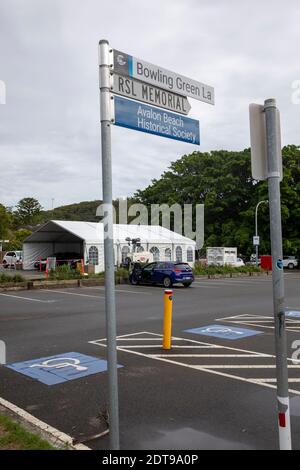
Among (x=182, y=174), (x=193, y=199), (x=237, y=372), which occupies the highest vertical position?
(x=182, y=174)

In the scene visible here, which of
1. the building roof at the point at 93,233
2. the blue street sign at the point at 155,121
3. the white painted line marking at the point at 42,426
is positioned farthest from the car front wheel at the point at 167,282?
the blue street sign at the point at 155,121

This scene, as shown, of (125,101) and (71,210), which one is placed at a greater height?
(71,210)

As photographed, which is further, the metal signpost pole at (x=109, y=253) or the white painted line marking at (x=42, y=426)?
the white painted line marking at (x=42, y=426)

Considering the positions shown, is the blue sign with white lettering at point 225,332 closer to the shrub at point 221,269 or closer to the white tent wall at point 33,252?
the shrub at point 221,269

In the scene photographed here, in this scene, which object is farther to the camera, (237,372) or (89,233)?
(89,233)

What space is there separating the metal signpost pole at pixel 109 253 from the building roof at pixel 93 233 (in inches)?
1143

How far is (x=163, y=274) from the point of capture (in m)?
24.3

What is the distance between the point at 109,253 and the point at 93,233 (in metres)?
31.7

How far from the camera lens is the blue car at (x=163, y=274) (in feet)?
77.7

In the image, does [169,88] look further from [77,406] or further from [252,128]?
[77,406]

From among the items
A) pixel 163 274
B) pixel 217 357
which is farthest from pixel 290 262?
pixel 217 357

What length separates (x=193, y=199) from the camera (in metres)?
52.7

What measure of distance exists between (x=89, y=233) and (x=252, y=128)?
31.6m
